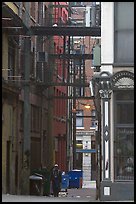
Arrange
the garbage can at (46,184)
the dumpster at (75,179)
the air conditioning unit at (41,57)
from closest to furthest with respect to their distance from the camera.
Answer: the garbage can at (46,184), the air conditioning unit at (41,57), the dumpster at (75,179)

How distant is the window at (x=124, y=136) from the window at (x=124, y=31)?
1489 millimetres

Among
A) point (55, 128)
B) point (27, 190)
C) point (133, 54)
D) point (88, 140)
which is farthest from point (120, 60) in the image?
point (88, 140)

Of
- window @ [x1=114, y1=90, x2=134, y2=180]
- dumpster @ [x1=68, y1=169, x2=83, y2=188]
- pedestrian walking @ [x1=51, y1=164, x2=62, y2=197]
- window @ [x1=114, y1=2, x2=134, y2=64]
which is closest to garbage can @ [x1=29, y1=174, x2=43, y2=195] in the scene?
pedestrian walking @ [x1=51, y1=164, x2=62, y2=197]

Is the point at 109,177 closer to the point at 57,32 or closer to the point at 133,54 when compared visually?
the point at 133,54

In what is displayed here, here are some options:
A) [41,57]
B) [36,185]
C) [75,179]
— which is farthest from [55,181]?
[75,179]

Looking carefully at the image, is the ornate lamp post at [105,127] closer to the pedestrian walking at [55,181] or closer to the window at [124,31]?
the window at [124,31]

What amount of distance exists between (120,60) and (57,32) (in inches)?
334

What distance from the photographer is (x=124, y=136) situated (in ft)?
77.3

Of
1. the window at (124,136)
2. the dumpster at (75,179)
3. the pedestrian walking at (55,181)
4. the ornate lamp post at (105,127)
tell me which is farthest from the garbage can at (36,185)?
the dumpster at (75,179)

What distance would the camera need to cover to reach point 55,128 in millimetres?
48156

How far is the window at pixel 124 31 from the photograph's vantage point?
2384 cm

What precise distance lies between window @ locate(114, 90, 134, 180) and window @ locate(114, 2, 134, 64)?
1.49 metres

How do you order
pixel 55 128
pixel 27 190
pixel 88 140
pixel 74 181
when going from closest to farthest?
A: 1. pixel 27 190
2. pixel 74 181
3. pixel 55 128
4. pixel 88 140

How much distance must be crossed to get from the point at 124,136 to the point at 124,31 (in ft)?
13.2
